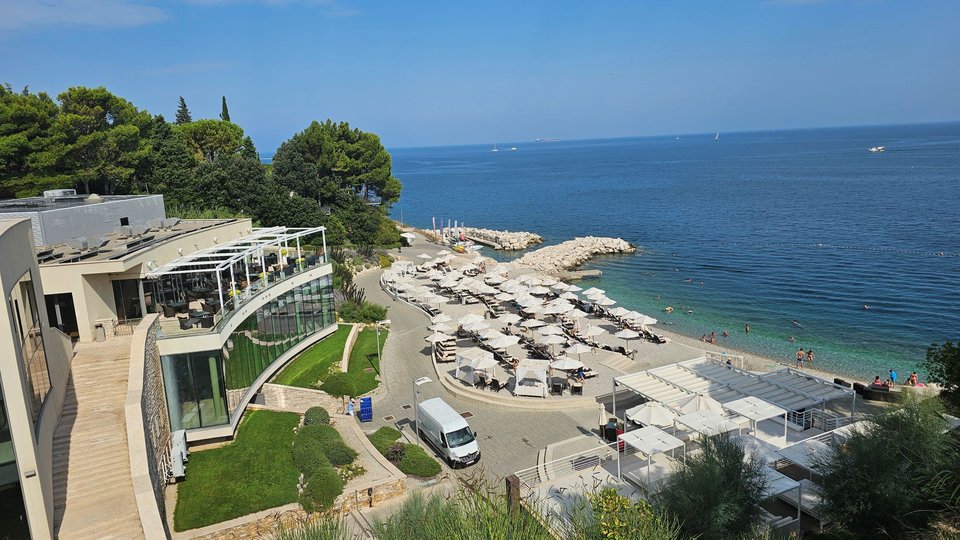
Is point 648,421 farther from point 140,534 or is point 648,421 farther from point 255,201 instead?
point 255,201

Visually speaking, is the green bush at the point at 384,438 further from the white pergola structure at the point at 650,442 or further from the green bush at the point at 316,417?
the white pergola structure at the point at 650,442

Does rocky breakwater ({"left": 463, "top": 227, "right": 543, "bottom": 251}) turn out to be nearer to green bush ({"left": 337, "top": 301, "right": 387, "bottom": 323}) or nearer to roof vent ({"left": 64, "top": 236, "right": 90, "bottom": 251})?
green bush ({"left": 337, "top": 301, "right": 387, "bottom": 323})

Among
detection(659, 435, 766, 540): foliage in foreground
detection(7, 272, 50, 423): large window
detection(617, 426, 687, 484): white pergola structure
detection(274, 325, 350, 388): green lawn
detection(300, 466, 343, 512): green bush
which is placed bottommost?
detection(274, 325, 350, 388): green lawn

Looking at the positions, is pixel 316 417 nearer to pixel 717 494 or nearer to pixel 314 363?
pixel 314 363

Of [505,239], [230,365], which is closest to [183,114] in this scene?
[505,239]

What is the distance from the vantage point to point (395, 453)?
18.7 metres

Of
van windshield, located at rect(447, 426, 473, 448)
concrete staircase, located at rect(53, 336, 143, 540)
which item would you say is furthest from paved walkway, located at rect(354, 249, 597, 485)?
concrete staircase, located at rect(53, 336, 143, 540)

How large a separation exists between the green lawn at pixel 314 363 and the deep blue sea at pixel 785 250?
21444mm

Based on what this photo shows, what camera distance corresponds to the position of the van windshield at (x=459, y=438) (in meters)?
18.7

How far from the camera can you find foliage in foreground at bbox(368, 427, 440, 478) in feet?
59.4

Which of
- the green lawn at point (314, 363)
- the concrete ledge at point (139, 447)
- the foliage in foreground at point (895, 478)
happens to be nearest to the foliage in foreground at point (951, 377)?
the foliage in foreground at point (895, 478)

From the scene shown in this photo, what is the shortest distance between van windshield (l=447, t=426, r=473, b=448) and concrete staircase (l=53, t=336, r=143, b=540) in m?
8.67

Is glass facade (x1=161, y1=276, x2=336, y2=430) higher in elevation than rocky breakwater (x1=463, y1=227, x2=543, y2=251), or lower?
higher

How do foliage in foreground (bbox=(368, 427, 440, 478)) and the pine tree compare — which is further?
the pine tree
